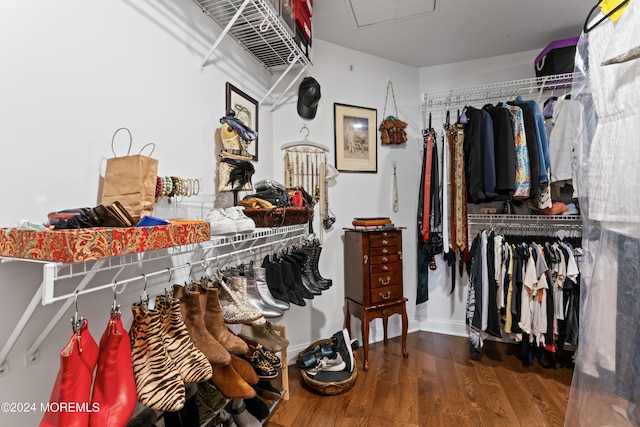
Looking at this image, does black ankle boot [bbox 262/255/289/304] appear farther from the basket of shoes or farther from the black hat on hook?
the black hat on hook

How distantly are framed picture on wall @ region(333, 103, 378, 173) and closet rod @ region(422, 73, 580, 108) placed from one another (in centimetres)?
56

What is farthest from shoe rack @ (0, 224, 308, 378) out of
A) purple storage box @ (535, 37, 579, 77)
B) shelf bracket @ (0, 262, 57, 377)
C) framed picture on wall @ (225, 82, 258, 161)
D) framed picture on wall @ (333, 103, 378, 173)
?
purple storage box @ (535, 37, 579, 77)

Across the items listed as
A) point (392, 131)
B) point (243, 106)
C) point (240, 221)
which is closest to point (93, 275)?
point (240, 221)

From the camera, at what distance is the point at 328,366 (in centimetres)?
203

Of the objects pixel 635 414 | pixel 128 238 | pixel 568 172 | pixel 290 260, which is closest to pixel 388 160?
pixel 568 172

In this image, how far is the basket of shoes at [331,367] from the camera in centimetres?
188

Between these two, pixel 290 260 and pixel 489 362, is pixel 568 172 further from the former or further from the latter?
pixel 290 260

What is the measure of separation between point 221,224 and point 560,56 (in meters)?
2.90

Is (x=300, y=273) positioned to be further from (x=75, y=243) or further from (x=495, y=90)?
(x=495, y=90)

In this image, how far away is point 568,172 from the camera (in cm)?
219

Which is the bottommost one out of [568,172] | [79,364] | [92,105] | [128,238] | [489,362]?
[489,362]

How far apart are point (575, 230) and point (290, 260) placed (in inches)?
95.0

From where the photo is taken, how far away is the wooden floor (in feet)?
5.48

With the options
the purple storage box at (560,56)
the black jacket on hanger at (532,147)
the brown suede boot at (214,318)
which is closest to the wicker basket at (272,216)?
the brown suede boot at (214,318)
